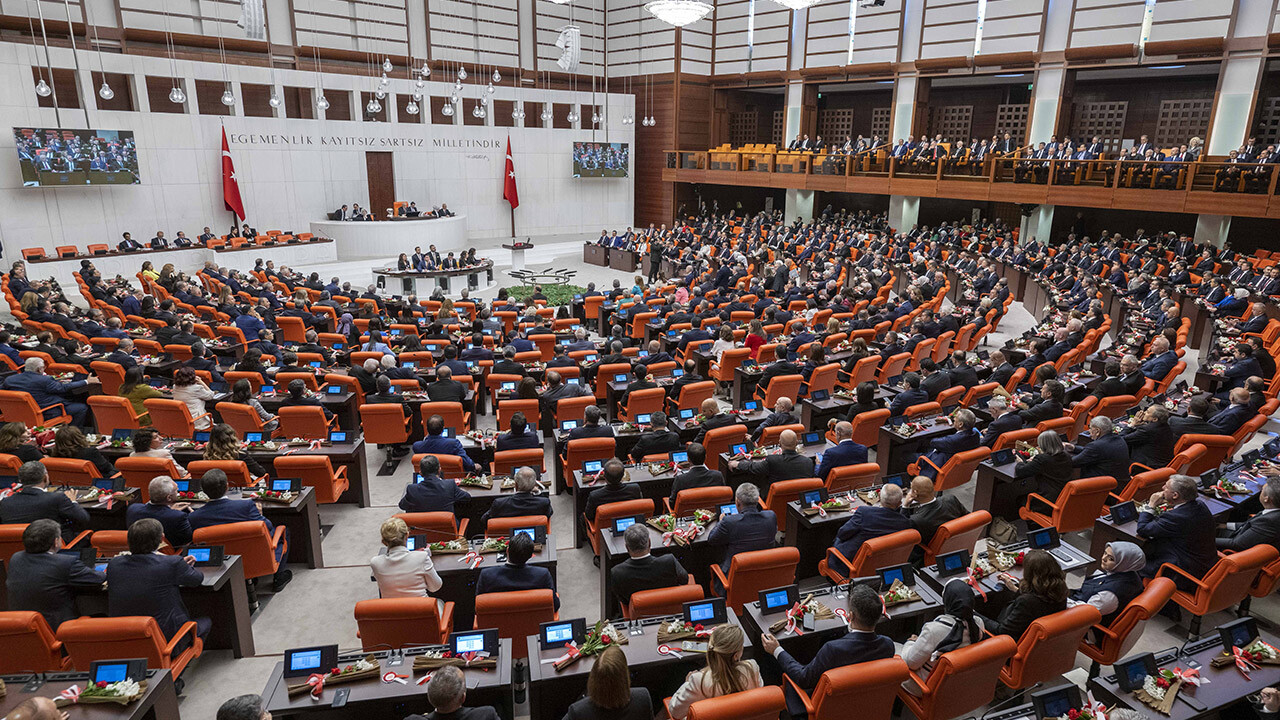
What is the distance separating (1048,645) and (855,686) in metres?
1.51

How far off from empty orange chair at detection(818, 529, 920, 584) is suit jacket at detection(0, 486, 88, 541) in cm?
619

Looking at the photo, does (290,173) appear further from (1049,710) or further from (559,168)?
(1049,710)

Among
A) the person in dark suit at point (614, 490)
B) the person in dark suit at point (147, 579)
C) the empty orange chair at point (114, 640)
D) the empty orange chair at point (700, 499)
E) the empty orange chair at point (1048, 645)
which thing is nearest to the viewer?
the empty orange chair at point (114, 640)

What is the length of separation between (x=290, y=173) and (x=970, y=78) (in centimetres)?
2373

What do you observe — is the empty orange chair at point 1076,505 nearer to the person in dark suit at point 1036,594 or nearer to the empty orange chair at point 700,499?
the person in dark suit at point 1036,594

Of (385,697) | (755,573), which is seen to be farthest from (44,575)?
(755,573)

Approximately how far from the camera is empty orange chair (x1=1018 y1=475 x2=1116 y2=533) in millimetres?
6406

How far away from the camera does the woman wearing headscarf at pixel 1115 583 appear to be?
4.75m

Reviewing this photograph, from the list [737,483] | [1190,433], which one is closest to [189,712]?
[737,483]

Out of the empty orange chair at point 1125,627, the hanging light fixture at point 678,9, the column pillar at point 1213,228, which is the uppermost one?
the hanging light fixture at point 678,9

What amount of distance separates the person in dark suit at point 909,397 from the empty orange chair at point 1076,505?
209 cm

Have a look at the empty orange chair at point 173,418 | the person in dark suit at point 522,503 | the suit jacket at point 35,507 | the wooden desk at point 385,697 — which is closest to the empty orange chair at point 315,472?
the suit jacket at point 35,507

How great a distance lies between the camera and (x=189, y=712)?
482cm

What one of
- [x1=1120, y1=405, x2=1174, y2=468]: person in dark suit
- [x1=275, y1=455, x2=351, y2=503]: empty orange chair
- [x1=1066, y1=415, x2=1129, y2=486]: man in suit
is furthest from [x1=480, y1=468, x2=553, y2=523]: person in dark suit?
[x1=1120, y1=405, x2=1174, y2=468]: person in dark suit
